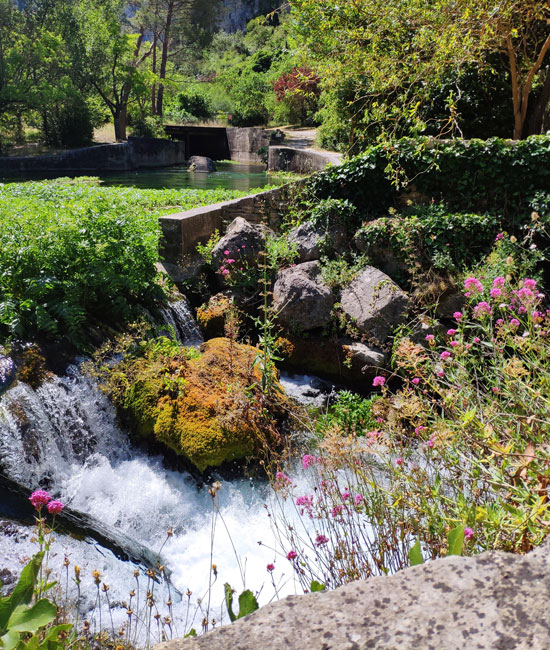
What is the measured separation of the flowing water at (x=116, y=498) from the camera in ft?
12.8

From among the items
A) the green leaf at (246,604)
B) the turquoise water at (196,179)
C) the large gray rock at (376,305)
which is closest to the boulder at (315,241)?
the large gray rock at (376,305)

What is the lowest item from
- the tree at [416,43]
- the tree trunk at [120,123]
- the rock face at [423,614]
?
the rock face at [423,614]

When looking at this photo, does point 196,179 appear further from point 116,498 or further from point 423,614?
point 423,614

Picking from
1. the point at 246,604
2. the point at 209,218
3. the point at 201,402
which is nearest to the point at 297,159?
the point at 209,218

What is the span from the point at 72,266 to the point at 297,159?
17492 millimetres

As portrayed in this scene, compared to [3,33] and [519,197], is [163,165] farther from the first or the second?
[519,197]

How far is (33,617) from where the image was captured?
135 centimetres

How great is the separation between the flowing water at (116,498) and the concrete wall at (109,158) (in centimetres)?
2524

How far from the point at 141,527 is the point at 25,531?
926 millimetres

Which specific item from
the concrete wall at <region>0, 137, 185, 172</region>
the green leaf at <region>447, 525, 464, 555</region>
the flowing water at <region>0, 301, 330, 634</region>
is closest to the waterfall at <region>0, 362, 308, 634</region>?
the flowing water at <region>0, 301, 330, 634</region>

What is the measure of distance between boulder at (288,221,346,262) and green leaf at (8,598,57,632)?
672cm

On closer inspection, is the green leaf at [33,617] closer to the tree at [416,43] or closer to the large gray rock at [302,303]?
the large gray rock at [302,303]

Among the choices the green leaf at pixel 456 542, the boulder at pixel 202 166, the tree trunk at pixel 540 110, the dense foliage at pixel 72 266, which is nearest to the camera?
the green leaf at pixel 456 542

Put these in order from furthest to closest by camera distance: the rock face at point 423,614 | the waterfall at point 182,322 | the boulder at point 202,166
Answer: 1. the boulder at point 202,166
2. the waterfall at point 182,322
3. the rock face at point 423,614
